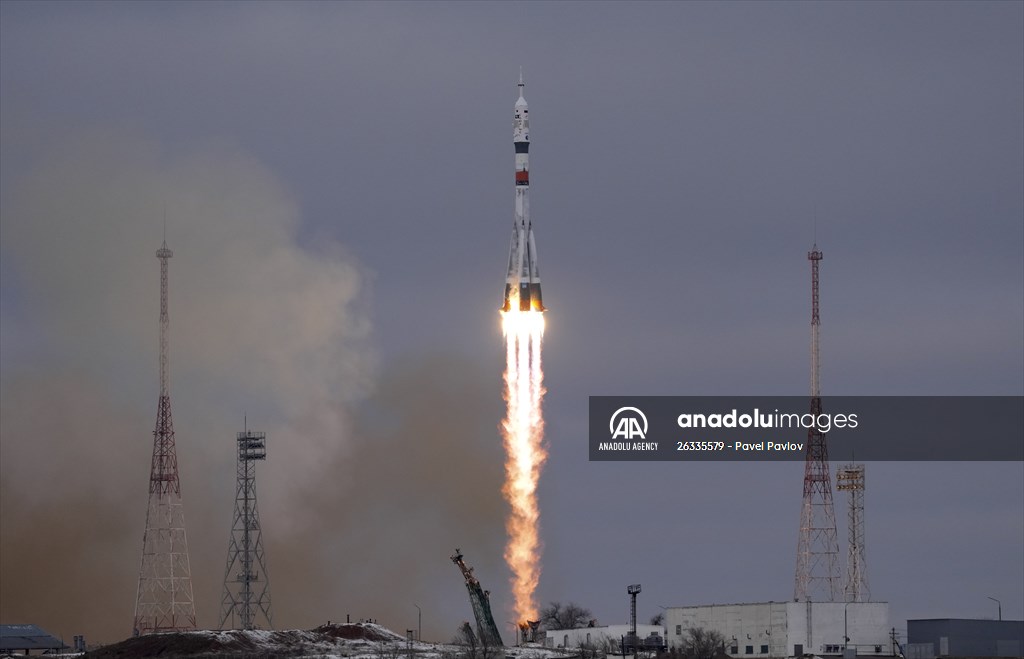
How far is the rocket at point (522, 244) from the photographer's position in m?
192

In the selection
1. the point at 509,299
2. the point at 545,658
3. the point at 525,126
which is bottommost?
the point at 545,658

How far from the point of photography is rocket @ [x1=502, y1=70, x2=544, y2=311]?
19250 cm

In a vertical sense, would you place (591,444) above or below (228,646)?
above

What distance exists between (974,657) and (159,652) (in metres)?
69.1

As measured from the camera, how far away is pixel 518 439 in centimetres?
19688

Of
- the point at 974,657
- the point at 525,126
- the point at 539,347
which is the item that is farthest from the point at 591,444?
the point at 974,657

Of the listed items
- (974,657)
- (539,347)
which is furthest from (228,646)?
(974,657)

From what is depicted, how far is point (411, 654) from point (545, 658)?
1128 centimetres

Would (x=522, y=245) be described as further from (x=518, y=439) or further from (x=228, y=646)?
(x=228, y=646)

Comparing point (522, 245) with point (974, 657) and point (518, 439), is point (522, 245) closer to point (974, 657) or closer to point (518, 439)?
point (518, 439)

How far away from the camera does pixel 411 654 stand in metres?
196

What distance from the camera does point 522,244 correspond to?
195 meters

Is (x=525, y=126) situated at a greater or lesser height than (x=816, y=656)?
greater

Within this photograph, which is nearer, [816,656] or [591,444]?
[591,444]
